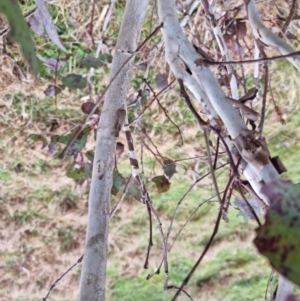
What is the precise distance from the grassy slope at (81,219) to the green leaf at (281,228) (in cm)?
97

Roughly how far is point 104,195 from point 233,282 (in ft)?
3.72

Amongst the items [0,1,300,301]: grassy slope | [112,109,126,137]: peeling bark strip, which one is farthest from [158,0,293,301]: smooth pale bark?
[0,1,300,301]: grassy slope

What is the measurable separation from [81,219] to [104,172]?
0.89 meters

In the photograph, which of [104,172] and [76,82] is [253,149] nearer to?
[104,172]

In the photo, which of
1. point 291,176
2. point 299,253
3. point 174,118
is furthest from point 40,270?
point 299,253

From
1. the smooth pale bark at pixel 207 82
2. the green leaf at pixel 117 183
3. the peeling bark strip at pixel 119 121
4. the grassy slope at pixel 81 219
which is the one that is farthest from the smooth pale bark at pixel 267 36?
the grassy slope at pixel 81 219

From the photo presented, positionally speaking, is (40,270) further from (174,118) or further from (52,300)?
(174,118)

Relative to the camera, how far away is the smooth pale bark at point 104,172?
0.40 m

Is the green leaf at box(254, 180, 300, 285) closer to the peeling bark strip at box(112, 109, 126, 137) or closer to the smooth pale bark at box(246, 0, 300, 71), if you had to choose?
the smooth pale bark at box(246, 0, 300, 71)

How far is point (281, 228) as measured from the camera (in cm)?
23

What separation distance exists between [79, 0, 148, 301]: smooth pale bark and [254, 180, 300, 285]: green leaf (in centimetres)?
20

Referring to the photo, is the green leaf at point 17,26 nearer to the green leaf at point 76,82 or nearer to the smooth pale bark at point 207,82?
the smooth pale bark at point 207,82

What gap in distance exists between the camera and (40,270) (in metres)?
1.38

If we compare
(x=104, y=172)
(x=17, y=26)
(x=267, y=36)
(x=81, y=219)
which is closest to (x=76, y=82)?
(x=104, y=172)
